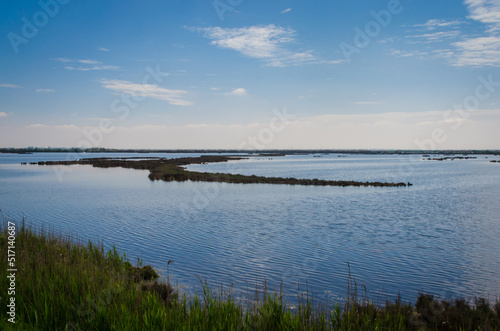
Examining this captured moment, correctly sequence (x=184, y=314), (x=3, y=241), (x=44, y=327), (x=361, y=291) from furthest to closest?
1. (x=3, y=241)
2. (x=361, y=291)
3. (x=184, y=314)
4. (x=44, y=327)

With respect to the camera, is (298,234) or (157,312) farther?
(298,234)

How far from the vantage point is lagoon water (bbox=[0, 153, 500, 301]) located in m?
13.2

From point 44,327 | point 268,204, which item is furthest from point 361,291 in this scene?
point 268,204

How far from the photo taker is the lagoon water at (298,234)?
1320cm

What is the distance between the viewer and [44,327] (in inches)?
289

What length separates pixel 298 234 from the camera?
20.5 m

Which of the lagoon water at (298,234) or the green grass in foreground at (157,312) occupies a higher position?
the green grass in foreground at (157,312)

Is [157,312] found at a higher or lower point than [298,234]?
higher

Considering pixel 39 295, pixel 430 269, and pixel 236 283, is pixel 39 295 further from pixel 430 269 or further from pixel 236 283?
pixel 430 269

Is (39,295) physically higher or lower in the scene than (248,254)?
higher

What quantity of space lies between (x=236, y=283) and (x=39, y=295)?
622 cm

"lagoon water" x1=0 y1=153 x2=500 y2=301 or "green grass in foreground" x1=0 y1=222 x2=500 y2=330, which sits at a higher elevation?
"green grass in foreground" x1=0 y1=222 x2=500 y2=330

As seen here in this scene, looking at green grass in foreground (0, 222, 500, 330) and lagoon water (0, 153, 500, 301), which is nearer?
green grass in foreground (0, 222, 500, 330)

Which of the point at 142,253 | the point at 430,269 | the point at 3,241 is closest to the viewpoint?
the point at 3,241
